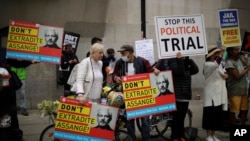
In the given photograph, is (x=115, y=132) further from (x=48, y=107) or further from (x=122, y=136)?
(x=48, y=107)

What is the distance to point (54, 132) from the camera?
228 inches

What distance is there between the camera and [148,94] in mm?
6285

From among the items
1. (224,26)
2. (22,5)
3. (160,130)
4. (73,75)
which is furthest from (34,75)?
(224,26)

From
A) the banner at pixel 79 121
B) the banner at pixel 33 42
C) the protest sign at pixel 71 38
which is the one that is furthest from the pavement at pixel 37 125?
the banner at pixel 79 121

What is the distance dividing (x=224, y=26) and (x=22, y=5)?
19.5 ft

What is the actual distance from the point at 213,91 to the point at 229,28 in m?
1.56

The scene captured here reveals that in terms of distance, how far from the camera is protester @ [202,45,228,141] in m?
6.97

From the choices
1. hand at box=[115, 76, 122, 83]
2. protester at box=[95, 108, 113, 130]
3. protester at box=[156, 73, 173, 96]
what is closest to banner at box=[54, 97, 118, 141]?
protester at box=[95, 108, 113, 130]

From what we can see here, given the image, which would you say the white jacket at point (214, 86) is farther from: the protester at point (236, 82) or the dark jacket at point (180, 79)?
the protester at point (236, 82)

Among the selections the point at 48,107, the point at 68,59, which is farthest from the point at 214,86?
the point at 68,59

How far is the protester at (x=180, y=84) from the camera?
6633 mm

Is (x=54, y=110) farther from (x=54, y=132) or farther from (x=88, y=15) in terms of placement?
(x=88, y=15)

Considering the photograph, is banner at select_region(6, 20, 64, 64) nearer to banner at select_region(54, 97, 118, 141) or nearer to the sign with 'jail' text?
banner at select_region(54, 97, 118, 141)

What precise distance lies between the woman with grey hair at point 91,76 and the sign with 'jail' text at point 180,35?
109cm
